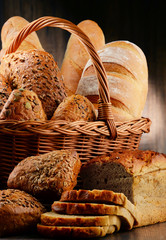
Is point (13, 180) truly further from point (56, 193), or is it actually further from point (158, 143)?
point (158, 143)

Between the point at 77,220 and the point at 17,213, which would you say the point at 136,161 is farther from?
the point at 17,213

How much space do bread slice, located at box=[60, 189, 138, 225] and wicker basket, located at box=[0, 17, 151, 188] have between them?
16.6 inches

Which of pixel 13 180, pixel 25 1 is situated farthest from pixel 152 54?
pixel 13 180

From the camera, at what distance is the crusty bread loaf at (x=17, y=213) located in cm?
126

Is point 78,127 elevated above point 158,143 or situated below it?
above

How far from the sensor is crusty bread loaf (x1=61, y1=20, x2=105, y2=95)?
285 cm

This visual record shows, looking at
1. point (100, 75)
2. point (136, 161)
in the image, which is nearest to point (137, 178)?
point (136, 161)

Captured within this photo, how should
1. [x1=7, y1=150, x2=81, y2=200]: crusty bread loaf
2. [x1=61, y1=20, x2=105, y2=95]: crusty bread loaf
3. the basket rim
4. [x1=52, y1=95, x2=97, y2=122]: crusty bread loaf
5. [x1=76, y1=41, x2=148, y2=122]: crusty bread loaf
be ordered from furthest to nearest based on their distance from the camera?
[x1=61, y1=20, x2=105, y2=95]: crusty bread loaf → [x1=76, y1=41, x2=148, y2=122]: crusty bread loaf → [x1=52, y1=95, x2=97, y2=122]: crusty bread loaf → the basket rim → [x1=7, y1=150, x2=81, y2=200]: crusty bread loaf

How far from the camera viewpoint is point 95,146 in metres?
1.88

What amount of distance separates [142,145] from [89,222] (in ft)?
7.47

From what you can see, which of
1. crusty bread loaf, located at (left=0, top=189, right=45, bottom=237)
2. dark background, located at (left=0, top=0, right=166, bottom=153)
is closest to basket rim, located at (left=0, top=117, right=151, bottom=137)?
crusty bread loaf, located at (left=0, top=189, right=45, bottom=237)

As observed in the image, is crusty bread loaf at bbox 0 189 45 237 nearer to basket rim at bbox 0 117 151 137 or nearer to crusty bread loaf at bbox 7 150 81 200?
crusty bread loaf at bbox 7 150 81 200

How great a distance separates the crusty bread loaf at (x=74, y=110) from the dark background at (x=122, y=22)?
1.49 meters

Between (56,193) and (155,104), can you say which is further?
(155,104)
